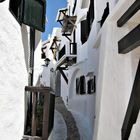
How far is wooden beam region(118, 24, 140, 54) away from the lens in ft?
14.9

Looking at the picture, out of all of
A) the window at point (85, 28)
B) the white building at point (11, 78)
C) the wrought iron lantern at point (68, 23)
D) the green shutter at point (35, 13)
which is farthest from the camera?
the wrought iron lantern at point (68, 23)

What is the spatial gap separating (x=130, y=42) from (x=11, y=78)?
2.34m

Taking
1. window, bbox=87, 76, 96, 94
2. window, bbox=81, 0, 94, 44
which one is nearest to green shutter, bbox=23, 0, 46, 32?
window, bbox=87, 76, 96, 94

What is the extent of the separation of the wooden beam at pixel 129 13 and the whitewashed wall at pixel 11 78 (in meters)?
2.17

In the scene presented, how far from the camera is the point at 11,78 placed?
4.73m

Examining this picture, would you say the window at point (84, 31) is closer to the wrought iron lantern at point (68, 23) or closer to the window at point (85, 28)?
the window at point (85, 28)

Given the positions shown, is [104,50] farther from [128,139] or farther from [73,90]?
[73,90]

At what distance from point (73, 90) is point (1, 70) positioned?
1275cm

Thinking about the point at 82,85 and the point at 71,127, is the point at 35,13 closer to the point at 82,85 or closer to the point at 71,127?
the point at 71,127

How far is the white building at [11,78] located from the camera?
4312mm

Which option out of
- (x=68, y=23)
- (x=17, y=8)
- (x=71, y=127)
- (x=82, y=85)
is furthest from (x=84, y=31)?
(x=17, y=8)

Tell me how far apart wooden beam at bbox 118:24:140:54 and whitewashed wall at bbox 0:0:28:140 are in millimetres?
2149

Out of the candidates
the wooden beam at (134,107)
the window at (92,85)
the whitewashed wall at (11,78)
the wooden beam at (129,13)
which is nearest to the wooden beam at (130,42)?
the wooden beam at (129,13)

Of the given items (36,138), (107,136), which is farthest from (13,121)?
(107,136)
